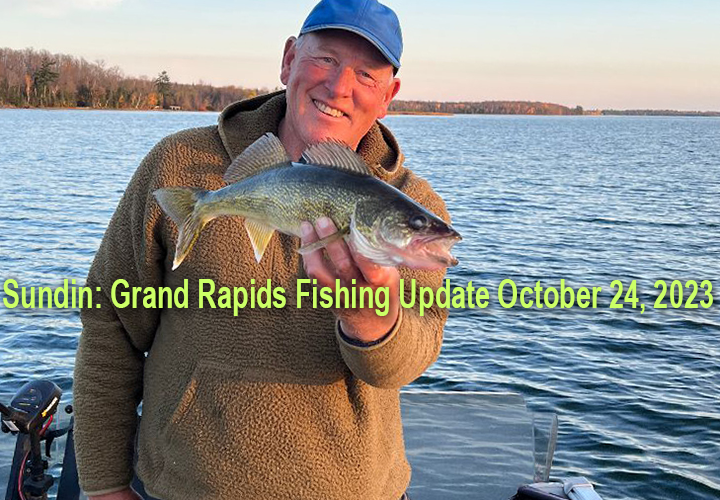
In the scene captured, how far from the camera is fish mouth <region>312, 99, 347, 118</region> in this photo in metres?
2.94

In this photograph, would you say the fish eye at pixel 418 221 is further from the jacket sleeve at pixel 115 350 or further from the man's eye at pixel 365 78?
the jacket sleeve at pixel 115 350

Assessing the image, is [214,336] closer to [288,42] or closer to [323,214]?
[323,214]

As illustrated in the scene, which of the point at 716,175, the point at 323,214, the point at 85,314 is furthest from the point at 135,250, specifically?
the point at 716,175

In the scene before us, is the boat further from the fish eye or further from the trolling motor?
the fish eye

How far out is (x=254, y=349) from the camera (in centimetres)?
285

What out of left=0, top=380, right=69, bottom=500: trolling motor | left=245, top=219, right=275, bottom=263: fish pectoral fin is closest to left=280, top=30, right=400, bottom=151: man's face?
left=245, top=219, right=275, bottom=263: fish pectoral fin

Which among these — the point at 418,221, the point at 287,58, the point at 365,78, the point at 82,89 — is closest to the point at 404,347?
the point at 418,221

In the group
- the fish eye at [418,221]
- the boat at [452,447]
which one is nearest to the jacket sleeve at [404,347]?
the fish eye at [418,221]

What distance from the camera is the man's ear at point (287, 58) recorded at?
3.18 meters

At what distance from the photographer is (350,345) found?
8.39 ft

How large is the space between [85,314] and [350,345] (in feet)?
4.02

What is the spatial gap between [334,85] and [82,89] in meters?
162

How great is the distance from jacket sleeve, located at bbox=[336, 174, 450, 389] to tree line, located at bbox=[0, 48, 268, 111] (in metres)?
145

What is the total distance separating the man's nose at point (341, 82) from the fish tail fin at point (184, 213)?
616mm
